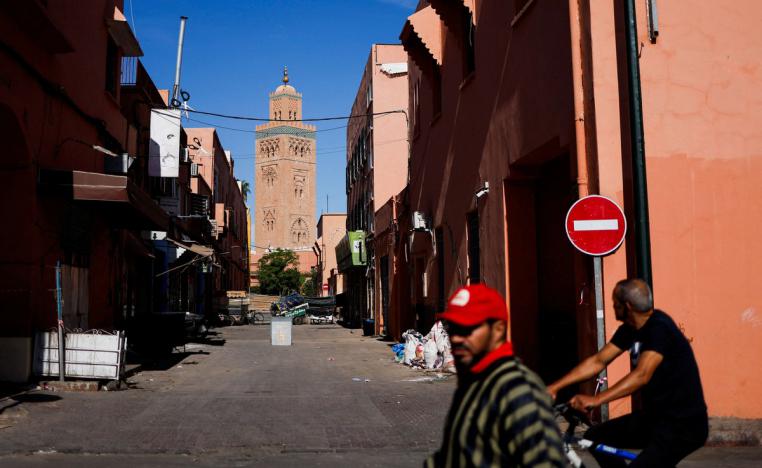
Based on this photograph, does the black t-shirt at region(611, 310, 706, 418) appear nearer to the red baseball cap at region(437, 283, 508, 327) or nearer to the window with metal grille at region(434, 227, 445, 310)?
the red baseball cap at region(437, 283, 508, 327)

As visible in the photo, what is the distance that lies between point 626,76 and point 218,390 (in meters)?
8.06

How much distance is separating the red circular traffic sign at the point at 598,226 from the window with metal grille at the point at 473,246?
6.89 meters

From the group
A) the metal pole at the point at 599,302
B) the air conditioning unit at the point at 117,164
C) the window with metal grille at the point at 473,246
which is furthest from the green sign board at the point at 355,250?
the metal pole at the point at 599,302

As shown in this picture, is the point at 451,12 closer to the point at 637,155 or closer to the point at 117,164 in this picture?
the point at 117,164

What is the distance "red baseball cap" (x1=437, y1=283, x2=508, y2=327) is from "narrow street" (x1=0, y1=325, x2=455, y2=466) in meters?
4.57

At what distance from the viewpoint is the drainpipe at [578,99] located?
8.70m

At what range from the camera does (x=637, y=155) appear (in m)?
7.44

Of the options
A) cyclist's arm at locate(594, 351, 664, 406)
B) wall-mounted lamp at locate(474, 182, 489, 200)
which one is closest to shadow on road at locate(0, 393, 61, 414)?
wall-mounted lamp at locate(474, 182, 489, 200)

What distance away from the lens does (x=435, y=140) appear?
1883 cm

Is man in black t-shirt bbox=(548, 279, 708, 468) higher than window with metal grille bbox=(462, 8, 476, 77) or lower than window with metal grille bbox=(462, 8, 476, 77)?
lower

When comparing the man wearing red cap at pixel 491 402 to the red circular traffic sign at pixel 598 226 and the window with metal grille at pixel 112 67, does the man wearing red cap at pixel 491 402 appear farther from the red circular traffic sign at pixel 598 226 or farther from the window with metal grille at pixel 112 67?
the window with metal grille at pixel 112 67

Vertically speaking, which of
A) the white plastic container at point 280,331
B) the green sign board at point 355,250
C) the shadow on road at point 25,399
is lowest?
the shadow on road at point 25,399

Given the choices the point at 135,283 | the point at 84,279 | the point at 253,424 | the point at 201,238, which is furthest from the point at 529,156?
the point at 201,238

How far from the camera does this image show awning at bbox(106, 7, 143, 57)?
17.2m
